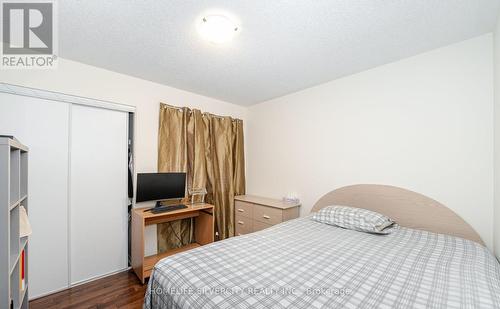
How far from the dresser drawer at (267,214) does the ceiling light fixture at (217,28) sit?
6.99ft

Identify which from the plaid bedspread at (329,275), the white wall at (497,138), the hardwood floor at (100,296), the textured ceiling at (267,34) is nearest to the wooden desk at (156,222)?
the hardwood floor at (100,296)

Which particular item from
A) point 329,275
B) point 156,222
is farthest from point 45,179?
point 329,275

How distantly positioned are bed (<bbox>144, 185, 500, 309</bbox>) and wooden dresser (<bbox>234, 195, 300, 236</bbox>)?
0.83 meters

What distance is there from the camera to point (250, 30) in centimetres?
170

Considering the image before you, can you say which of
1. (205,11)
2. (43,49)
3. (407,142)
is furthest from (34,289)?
(407,142)

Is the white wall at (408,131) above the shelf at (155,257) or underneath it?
above

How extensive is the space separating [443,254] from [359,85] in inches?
72.5

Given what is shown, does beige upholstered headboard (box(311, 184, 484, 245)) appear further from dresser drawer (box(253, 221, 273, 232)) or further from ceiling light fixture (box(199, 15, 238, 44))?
ceiling light fixture (box(199, 15, 238, 44))

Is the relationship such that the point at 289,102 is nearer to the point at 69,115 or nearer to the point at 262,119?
the point at 262,119

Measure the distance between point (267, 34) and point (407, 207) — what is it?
2.14 m

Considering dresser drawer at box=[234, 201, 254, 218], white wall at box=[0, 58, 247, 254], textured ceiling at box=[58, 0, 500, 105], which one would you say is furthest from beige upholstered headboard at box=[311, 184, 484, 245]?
white wall at box=[0, 58, 247, 254]

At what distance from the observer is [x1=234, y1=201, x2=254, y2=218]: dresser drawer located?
3205 mm

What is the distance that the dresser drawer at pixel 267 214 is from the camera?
2.82 meters

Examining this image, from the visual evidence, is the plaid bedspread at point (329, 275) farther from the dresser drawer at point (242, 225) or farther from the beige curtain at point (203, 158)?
the beige curtain at point (203, 158)
